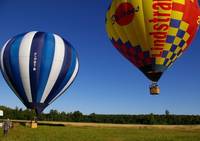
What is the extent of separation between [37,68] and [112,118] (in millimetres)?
49932

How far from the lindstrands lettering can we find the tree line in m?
54.7

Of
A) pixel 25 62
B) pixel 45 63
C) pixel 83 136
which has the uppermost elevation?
pixel 25 62

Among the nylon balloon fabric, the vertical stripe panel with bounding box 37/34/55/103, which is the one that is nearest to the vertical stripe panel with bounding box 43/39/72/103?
the vertical stripe panel with bounding box 37/34/55/103

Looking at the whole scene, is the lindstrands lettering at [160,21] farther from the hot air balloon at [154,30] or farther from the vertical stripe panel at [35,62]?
the vertical stripe panel at [35,62]

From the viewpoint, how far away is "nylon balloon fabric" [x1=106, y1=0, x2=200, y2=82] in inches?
1022

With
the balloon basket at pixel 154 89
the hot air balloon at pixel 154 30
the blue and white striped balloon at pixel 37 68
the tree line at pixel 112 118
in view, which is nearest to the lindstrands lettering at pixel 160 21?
the hot air balloon at pixel 154 30

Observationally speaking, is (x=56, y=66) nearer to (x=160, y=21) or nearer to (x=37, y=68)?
(x=37, y=68)

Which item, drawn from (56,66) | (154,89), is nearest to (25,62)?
(56,66)

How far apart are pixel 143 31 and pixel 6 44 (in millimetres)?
17264

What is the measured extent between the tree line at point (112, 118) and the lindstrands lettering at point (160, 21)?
54.7 m

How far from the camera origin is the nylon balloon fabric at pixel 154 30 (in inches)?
1022

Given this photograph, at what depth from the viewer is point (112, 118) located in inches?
3346

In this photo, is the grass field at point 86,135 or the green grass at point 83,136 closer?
the green grass at point 83,136

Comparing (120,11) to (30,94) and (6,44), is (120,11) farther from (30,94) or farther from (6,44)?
(6,44)
